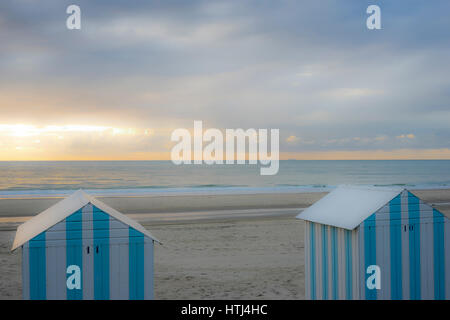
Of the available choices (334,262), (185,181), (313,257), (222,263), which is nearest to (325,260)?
(334,262)

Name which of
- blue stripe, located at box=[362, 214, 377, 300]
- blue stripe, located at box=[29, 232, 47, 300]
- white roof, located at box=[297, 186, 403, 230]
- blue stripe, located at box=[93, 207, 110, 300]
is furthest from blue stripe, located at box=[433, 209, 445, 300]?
blue stripe, located at box=[29, 232, 47, 300]

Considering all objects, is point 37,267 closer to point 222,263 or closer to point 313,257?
point 313,257

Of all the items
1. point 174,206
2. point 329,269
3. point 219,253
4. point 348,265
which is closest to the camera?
point 348,265

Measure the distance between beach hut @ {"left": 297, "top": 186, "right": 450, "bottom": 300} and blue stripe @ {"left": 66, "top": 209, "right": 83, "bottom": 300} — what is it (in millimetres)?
4110

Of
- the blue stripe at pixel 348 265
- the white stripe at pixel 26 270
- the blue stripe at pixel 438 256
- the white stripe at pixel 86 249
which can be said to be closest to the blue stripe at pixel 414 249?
the blue stripe at pixel 438 256

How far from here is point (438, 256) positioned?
7.30m

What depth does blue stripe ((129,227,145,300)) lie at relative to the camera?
6.22 metres

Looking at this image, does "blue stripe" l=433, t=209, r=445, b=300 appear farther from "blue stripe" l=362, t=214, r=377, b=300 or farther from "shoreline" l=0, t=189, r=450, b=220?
"shoreline" l=0, t=189, r=450, b=220

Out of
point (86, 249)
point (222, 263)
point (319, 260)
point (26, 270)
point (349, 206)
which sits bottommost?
point (222, 263)

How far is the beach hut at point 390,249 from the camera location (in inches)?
275

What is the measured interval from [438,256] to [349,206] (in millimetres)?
1632

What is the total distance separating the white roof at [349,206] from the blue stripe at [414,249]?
0.44 meters

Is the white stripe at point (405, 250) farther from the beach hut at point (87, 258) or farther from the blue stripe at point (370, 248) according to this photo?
the beach hut at point (87, 258)

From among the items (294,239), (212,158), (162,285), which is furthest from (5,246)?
(212,158)
